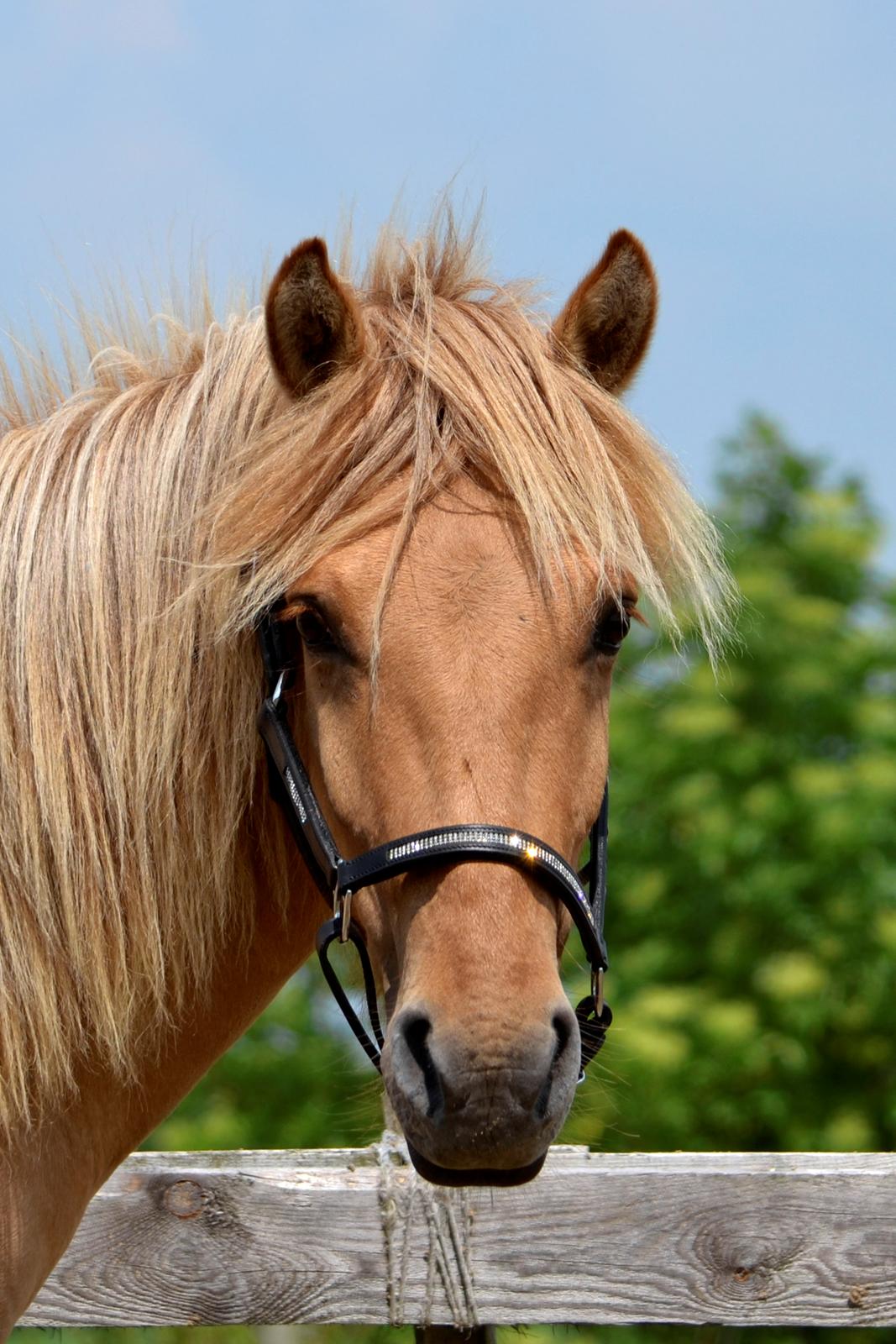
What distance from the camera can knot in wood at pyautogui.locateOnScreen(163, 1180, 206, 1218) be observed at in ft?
10.2

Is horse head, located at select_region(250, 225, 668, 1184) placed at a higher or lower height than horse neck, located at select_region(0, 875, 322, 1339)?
higher

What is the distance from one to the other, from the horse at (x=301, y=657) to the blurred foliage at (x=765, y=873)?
683 centimetres

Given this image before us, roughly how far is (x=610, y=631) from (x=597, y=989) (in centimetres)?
66

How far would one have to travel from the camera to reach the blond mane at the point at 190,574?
234 centimetres

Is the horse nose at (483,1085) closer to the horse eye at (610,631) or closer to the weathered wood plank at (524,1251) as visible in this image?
the horse eye at (610,631)

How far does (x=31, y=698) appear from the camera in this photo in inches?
93.4

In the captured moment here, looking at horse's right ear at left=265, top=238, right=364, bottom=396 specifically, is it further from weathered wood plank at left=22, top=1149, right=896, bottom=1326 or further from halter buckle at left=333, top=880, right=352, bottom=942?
weathered wood plank at left=22, top=1149, right=896, bottom=1326

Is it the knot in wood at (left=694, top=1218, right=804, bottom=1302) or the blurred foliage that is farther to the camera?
the blurred foliage

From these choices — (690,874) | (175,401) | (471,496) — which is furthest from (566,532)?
(690,874)

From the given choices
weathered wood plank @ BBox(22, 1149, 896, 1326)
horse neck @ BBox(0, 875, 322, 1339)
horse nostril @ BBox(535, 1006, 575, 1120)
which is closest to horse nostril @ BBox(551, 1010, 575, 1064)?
horse nostril @ BBox(535, 1006, 575, 1120)

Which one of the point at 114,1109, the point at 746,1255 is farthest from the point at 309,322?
the point at 746,1255

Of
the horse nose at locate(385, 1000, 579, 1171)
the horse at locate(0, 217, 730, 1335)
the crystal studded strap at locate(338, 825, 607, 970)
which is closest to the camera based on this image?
the horse nose at locate(385, 1000, 579, 1171)

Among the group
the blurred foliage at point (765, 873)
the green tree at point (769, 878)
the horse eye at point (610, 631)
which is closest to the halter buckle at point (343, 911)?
the horse eye at point (610, 631)

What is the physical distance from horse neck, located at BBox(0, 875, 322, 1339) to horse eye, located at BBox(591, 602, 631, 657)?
78cm
